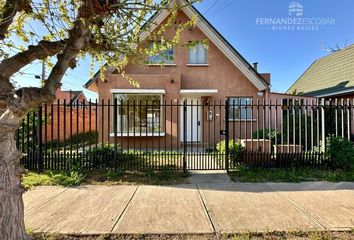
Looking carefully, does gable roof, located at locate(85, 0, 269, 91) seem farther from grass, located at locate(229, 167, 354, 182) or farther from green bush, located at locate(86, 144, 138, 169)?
grass, located at locate(229, 167, 354, 182)

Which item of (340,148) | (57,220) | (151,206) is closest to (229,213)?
(151,206)

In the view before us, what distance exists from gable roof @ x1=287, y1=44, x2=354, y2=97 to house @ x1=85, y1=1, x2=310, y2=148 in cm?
401

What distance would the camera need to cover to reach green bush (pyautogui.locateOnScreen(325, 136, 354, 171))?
6574 mm

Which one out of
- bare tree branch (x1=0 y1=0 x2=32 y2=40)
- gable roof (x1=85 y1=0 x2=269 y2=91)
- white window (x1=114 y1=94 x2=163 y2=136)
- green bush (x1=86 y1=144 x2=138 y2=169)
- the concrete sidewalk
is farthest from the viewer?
gable roof (x1=85 y1=0 x2=269 y2=91)

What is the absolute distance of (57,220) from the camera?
376cm

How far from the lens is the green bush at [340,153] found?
6574 millimetres

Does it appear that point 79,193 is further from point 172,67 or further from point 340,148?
Answer: point 172,67

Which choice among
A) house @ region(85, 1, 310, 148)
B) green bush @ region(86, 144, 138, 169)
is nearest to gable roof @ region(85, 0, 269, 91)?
house @ region(85, 1, 310, 148)

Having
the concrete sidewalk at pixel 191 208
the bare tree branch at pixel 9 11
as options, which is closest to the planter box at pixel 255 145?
the concrete sidewalk at pixel 191 208

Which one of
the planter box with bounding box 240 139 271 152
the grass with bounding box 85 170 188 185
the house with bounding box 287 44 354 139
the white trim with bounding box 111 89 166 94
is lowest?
the grass with bounding box 85 170 188 185

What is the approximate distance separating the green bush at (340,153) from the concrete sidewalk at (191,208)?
3.62 ft

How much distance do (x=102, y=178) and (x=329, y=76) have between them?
14.9 metres

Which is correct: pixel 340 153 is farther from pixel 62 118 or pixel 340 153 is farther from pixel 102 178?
pixel 62 118

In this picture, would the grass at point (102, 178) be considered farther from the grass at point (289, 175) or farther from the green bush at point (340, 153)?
the green bush at point (340, 153)
